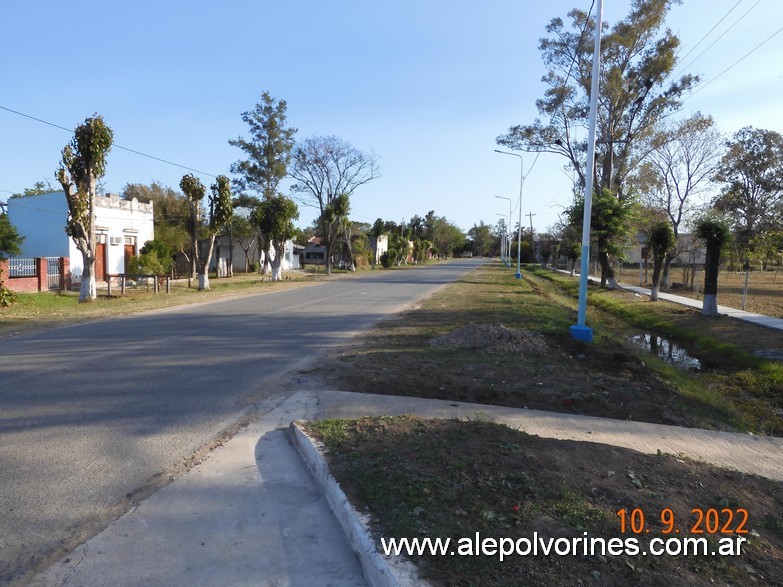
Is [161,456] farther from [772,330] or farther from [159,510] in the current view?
[772,330]

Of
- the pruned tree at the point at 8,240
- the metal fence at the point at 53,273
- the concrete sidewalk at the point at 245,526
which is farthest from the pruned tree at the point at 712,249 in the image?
the pruned tree at the point at 8,240

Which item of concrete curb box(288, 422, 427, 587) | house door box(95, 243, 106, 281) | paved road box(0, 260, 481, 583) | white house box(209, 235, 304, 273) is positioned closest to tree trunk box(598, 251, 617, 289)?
paved road box(0, 260, 481, 583)

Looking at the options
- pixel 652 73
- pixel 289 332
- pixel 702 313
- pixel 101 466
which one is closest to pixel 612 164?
pixel 652 73

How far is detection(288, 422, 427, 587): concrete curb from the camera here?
2984 mm

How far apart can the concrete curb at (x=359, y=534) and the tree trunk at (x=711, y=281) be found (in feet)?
54.9

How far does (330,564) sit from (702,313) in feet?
60.6

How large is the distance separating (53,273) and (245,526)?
25.2m

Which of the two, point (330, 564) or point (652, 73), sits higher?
point (652, 73)

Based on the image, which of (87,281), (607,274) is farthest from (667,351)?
(87,281)

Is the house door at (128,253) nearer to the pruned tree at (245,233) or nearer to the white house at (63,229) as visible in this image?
the white house at (63,229)

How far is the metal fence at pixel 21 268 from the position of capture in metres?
22.6

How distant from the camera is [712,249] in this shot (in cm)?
1844

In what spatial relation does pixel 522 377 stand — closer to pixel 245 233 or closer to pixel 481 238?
pixel 245 233

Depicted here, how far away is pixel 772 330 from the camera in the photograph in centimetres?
1466
